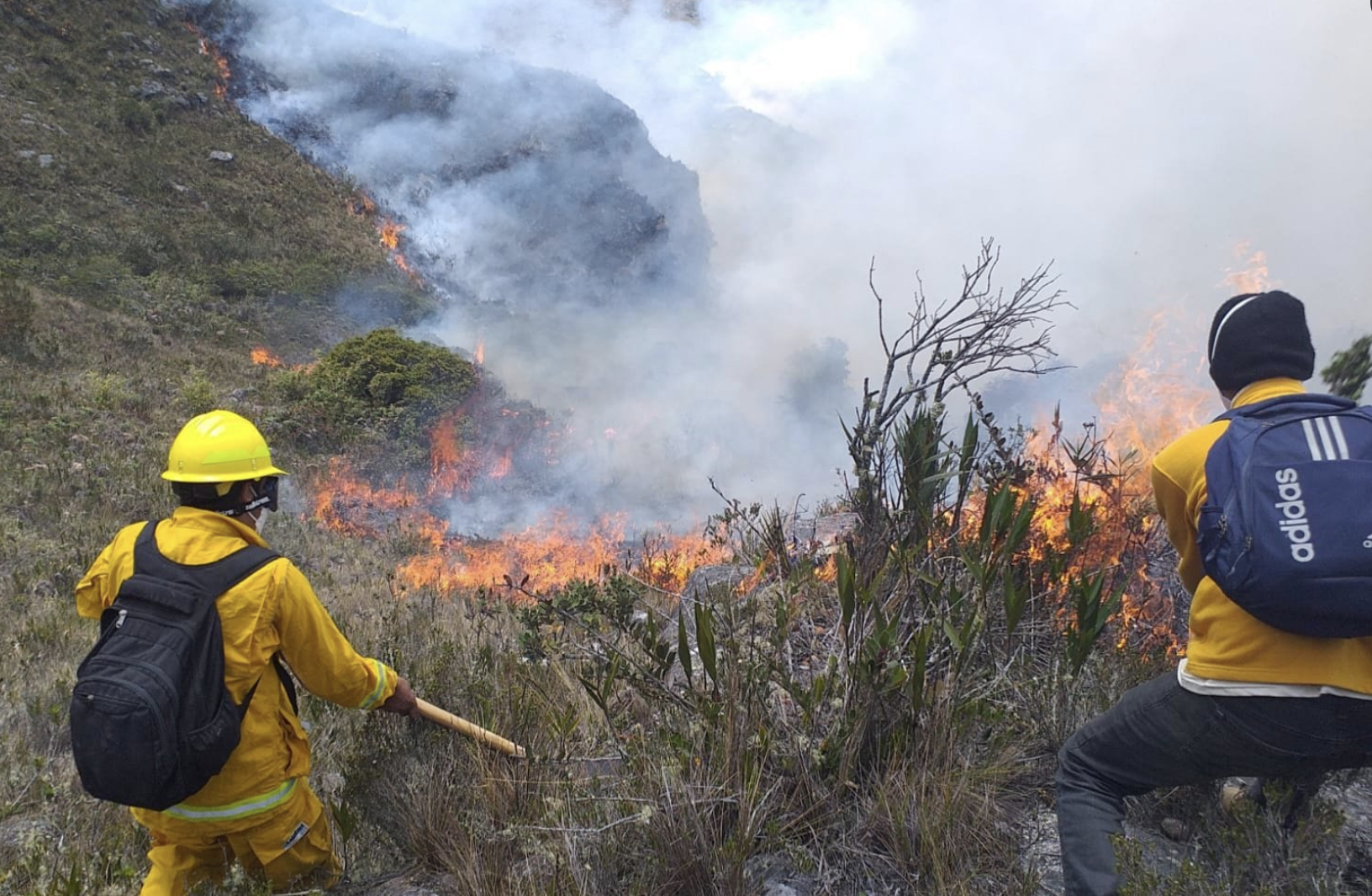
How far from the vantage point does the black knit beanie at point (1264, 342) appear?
1852mm

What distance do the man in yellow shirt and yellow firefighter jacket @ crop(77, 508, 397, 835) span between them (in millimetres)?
2059

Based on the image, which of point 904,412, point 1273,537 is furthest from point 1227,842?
point 904,412

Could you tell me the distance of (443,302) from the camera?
74.0 feet

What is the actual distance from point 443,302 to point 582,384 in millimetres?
9404

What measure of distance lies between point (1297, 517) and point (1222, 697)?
46 centimetres

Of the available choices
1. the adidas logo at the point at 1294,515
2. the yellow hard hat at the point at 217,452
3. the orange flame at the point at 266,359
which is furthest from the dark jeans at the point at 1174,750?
the orange flame at the point at 266,359

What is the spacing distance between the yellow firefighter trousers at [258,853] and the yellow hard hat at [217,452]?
3.17ft

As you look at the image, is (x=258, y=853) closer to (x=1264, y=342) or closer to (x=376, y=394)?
(x=1264, y=342)

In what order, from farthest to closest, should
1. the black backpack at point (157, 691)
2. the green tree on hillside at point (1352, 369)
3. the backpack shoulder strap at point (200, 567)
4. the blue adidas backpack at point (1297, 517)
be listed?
the green tree on hillside at point (1352, 369) < the backpack shoulder strap at point (200, 567) < the black backpack at point (157, 691) < the blue adidas backpack at point (1297, 517)

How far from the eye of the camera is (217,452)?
2117mm

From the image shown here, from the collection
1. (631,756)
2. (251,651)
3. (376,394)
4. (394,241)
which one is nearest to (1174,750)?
(631,756)

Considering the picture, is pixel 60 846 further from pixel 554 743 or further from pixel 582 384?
pixel 582 384

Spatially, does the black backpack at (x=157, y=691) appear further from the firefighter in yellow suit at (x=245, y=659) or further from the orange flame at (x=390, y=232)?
the orange flame at (x=390, y=232)

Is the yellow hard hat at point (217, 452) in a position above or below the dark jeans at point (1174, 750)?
above
